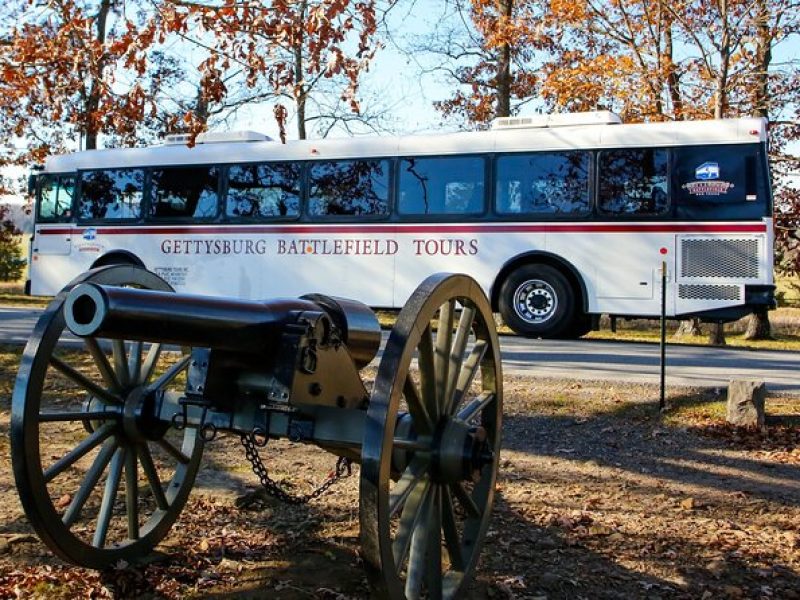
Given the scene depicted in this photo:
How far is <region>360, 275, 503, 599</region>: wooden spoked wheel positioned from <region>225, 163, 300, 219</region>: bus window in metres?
11.9

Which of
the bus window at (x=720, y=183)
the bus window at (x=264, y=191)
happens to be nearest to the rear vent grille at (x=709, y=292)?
the bus window at (x=720, y=183)

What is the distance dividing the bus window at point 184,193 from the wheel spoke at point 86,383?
12583 millimetres

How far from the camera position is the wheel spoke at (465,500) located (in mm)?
3706

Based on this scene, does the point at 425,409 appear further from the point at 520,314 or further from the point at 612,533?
the point at 520,314

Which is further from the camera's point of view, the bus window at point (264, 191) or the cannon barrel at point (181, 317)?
the bus window at point (264, 191)

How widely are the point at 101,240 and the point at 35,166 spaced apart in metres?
2.53

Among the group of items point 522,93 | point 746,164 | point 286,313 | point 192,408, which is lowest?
point 192,408

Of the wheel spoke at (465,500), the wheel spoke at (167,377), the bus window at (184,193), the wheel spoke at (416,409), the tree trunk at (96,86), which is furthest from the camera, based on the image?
the bus window at (184,193)

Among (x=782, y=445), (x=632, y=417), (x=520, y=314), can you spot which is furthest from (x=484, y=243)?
(x=782, y=445)

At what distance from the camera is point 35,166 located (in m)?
18.5

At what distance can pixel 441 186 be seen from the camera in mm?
14680

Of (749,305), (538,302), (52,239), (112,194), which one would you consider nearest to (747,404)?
(749,305)

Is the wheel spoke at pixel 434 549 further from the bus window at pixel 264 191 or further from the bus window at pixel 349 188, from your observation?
the bus window at pixel 264 191

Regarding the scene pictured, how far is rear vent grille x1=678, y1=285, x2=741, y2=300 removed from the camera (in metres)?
12.8
